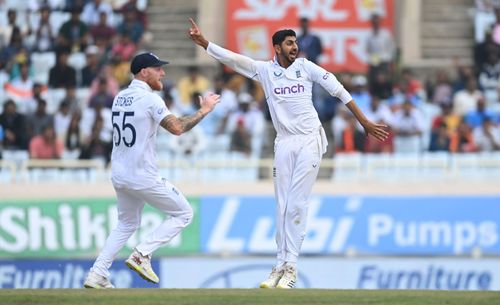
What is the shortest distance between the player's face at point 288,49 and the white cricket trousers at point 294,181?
68cm

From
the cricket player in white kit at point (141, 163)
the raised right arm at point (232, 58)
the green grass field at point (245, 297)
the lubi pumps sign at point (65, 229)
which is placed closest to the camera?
the green grass field at point (245, 297)

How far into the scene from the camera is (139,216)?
1395 cm

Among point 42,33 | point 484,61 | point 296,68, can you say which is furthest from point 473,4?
point 296,68

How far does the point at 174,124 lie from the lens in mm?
13188

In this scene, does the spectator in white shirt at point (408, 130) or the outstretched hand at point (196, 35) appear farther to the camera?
the spectator in white shirt at point (408, 130)

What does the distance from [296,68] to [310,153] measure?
2.45 ft

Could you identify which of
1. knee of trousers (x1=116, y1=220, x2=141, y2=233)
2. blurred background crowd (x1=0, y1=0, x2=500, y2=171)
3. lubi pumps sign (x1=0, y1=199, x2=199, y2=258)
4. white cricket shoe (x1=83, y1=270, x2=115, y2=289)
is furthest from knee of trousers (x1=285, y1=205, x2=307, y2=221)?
blurred background crowd (x1=0, y1=0, x2=500, y2=171)

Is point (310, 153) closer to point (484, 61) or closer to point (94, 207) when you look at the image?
point (94, 207)

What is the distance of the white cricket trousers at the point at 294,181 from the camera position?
44.8ft

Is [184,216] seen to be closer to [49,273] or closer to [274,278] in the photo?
[274,278]

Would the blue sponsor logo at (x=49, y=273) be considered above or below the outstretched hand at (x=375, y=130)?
below

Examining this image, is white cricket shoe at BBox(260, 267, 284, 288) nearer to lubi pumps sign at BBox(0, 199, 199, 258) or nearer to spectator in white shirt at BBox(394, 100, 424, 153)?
lubi pumps sign at BBox(0, 199, 199, 258)

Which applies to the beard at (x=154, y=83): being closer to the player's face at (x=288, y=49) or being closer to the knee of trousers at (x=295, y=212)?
the player's face at (x=288, y=49)

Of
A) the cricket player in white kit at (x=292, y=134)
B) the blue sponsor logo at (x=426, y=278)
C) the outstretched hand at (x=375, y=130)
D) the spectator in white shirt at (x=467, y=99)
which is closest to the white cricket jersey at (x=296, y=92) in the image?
the cricket player in white kit at (x=292, y=134)
